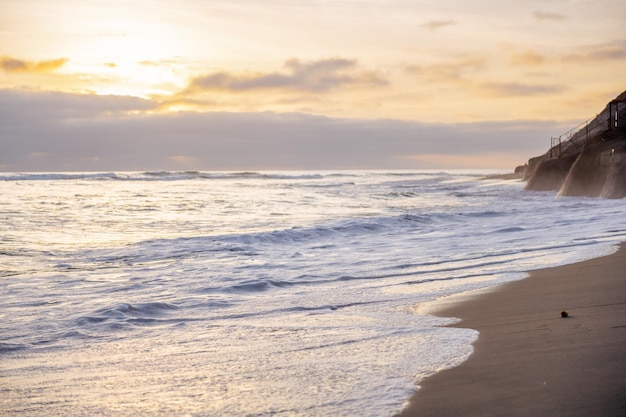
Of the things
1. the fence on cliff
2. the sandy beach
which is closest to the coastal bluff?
the fence on cliff

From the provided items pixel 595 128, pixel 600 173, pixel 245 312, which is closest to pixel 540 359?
pixel 245 312

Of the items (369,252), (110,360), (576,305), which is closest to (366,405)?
(110,360)

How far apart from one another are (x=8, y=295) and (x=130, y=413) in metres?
5.30

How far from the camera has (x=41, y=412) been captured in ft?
12.4

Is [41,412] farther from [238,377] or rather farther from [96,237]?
[96,237]

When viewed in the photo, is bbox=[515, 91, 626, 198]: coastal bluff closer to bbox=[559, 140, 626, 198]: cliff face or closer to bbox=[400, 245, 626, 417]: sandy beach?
bbox=[559, 140, 626, 198]: cliff face

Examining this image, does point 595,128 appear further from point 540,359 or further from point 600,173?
point 540,359

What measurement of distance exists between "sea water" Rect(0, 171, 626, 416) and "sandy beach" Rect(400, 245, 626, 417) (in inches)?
9.1

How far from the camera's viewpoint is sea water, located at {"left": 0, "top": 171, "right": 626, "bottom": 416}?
396 cm

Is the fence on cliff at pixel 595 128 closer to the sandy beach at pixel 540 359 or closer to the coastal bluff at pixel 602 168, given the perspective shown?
the coastal bluff at pixel 602 168

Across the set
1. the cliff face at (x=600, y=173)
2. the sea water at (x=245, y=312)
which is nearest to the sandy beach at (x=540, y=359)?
the sea water at (x=245, y=312)

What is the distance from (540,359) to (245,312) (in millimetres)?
3477

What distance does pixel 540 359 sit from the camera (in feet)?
13.3

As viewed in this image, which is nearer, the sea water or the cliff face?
the sea water
